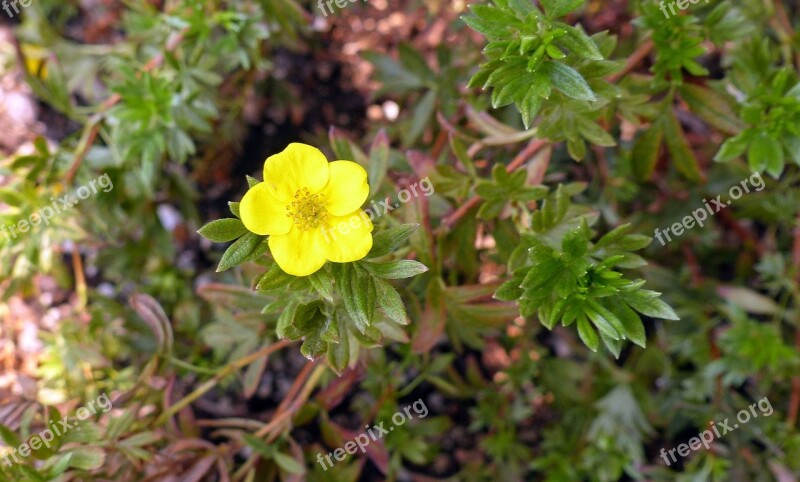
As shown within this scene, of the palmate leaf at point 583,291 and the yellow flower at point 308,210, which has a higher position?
the yellow flower at point 308,210

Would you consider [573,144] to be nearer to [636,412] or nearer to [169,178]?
[636,412]

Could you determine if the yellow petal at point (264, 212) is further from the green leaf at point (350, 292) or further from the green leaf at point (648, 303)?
the green leaf at point (648, 303)

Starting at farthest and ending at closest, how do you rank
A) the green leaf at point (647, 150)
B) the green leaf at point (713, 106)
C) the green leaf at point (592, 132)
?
the green leaf at point (647, 150)
the green leaf at point (713, 106)
the green leaf at point (592, 132)

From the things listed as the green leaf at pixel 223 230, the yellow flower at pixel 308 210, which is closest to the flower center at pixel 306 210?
the yellow flower at pixel 308 210

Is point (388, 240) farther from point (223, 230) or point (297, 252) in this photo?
point (223, 230)

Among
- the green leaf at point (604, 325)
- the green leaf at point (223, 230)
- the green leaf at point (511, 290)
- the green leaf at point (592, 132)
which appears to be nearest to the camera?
the green leaf at point (223, 230)

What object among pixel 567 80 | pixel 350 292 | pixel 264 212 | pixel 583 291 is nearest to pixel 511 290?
pixel 583 291

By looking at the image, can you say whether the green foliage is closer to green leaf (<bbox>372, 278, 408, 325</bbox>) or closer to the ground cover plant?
the ground cover plant

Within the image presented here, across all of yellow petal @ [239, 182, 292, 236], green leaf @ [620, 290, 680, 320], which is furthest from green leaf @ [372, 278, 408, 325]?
green leaf @ [620, 290, 680, 320]
